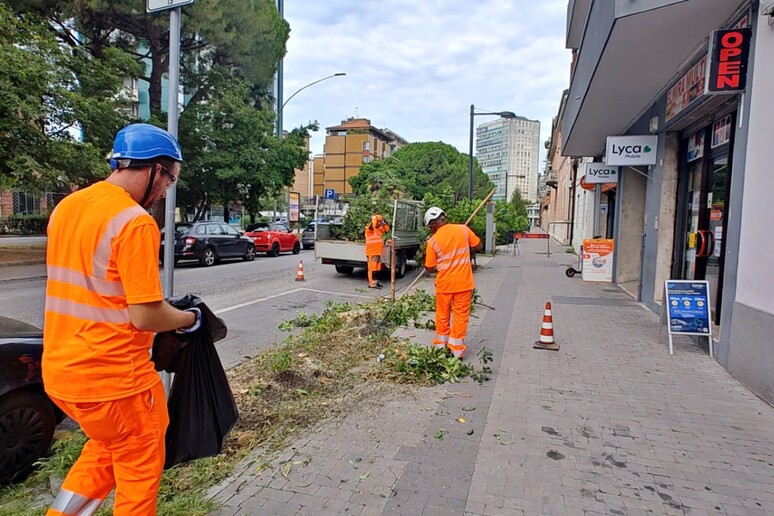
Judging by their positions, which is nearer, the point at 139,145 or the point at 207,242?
the point at 139,145

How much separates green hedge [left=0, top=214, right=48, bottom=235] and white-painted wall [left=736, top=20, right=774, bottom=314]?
113 feet

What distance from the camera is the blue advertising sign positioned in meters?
6.17

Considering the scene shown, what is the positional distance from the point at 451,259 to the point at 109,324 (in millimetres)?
4094

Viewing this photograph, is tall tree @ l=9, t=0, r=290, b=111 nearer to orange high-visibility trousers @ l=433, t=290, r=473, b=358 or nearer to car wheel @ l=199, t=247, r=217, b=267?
car wheel @ l=199, t=247, r=217, b=267

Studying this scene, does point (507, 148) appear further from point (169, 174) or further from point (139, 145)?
point (139, 145)

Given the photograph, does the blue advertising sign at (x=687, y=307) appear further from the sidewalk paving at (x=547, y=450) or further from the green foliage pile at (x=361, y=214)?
the green foliage pile at (x=361, y=214)

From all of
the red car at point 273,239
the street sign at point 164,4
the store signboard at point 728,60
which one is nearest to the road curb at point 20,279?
the red car at point 273,239

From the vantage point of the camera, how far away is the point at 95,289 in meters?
1.95

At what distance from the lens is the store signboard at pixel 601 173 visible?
41.8ft

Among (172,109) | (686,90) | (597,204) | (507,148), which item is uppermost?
(507,148)

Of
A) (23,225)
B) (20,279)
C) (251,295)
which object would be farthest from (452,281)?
(23,225)

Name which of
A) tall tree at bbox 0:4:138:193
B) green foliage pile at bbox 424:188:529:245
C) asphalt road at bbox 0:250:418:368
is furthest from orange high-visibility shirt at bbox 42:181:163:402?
green foliage pile at bbox 424:188:529:245

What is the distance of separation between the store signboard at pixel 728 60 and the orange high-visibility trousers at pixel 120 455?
615cm

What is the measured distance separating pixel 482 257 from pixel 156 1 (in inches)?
743
